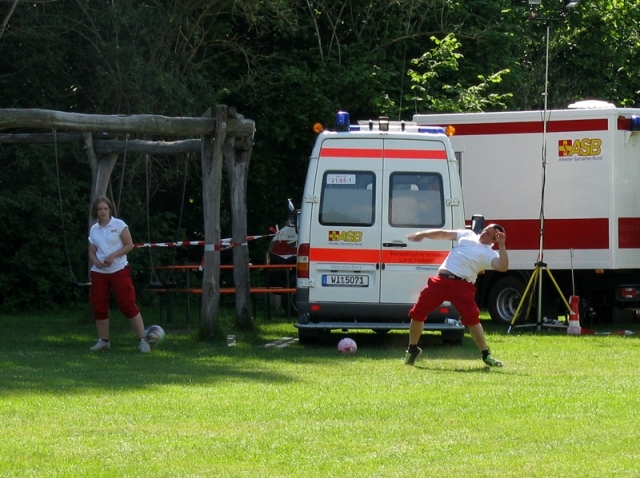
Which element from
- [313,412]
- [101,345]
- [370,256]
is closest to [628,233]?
[370,256]

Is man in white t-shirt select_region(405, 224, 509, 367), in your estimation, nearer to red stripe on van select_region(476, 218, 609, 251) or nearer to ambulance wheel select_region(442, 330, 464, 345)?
ambulance wheel select_region(442, 330, 464, 345)

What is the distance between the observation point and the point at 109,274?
1384 cm

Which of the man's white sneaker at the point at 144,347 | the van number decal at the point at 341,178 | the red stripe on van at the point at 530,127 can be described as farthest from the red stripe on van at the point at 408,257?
the red stripe on van at the point at 530,127

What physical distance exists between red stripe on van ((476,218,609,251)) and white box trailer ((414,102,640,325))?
0.05 feet

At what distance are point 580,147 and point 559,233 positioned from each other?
1.32 m

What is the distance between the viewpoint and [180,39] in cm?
2330

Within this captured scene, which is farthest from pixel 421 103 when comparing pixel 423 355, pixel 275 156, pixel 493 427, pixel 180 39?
pixel 493 427

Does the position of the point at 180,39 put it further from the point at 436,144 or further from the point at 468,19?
the point at 436,144

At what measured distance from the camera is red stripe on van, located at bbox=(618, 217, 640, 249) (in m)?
17.7

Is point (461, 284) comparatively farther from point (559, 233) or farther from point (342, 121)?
point (559, 233)

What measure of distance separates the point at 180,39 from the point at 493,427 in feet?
53.7

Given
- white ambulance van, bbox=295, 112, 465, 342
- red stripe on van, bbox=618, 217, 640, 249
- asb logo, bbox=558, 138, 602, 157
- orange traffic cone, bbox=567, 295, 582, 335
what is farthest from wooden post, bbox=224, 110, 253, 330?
red stripe on van, bbox=618, 217, 640, 249

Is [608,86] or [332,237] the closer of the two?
[332,237]

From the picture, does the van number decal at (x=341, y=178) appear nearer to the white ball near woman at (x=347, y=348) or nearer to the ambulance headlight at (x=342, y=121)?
the ambulance headlight at (x=342, y=121)
